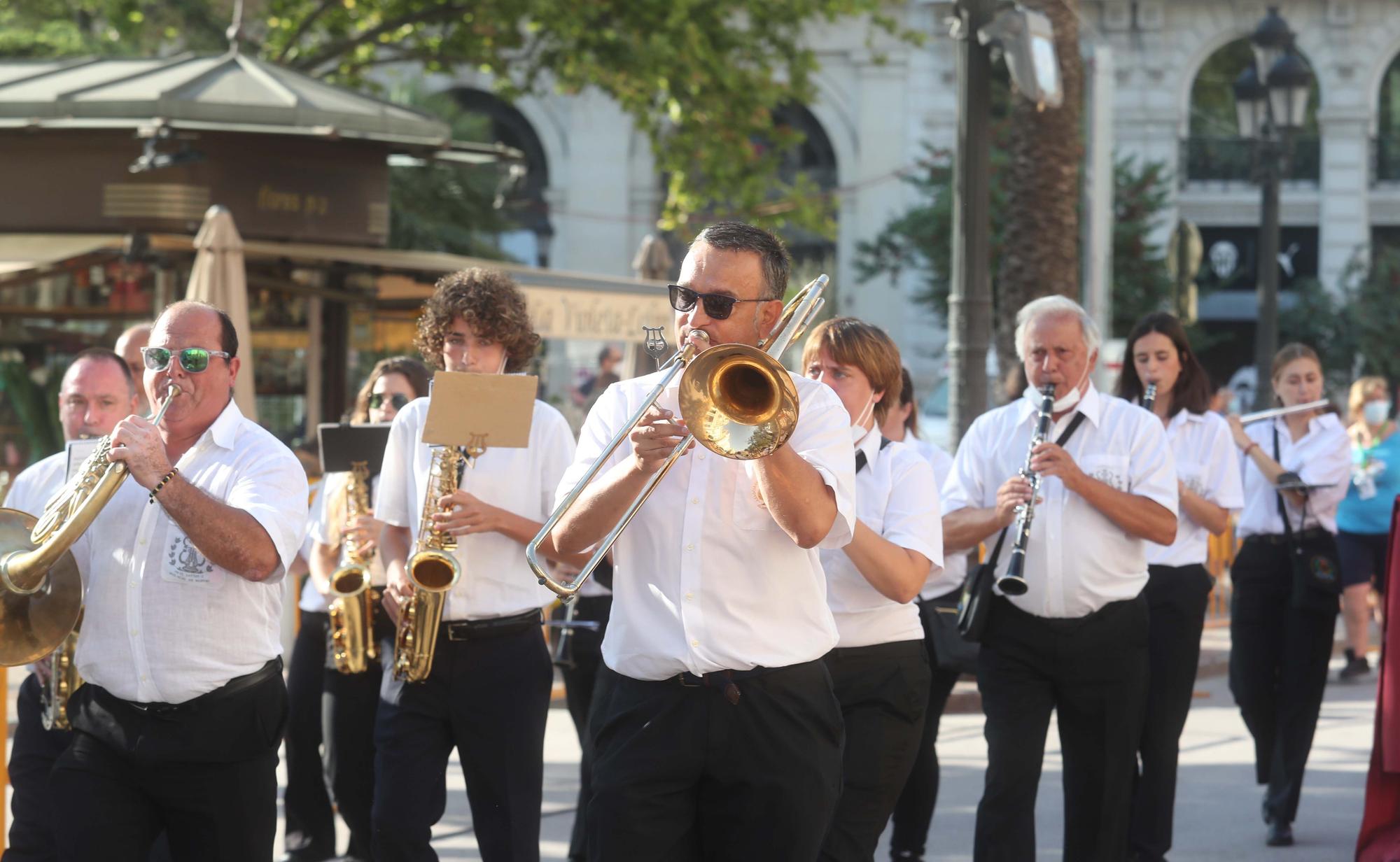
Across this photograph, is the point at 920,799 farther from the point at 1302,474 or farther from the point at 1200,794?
the point at 1302,474

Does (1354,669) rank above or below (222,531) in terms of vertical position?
below

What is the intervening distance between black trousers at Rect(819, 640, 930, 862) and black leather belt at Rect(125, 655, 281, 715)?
5.26 ft

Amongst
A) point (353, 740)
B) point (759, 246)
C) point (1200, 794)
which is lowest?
point (1200, 794)

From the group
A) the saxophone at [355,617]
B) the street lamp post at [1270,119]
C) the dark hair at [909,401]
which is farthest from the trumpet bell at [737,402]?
the street lamp post at [1270,119]

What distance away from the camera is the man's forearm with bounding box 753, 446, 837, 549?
362 cm

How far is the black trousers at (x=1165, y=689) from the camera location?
652 centimetres

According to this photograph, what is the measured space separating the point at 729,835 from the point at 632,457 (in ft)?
2.77

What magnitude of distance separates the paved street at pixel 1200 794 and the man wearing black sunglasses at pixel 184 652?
8.91ft

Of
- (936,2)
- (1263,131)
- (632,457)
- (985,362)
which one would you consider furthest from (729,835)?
(1263,131)

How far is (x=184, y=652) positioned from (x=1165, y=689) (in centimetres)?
389

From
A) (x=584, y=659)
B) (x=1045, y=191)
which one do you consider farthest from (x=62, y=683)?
(x=1045, y=191)

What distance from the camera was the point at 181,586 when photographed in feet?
14.4

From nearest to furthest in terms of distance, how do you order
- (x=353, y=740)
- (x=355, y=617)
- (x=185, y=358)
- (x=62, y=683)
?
(x=185, y=358)
(x=62, y=683)
(x=355, y=617)
(x=353, y=740)

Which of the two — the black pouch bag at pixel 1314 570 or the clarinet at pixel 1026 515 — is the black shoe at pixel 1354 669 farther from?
the clarinet at pixel 1026 515
